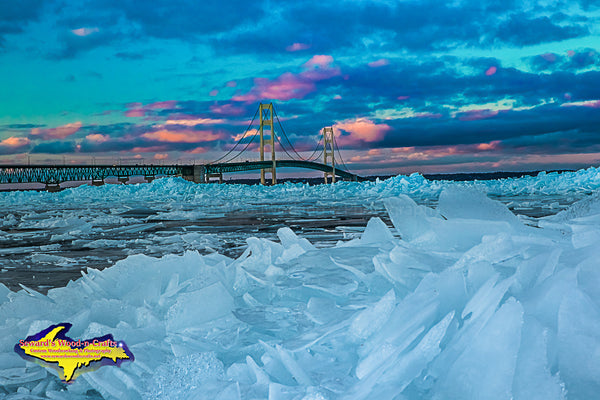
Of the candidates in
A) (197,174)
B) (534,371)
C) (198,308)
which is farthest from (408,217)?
(197,174)

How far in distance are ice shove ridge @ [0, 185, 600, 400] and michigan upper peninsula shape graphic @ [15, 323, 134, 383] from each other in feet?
0.10

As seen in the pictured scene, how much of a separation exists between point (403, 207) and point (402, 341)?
73cm

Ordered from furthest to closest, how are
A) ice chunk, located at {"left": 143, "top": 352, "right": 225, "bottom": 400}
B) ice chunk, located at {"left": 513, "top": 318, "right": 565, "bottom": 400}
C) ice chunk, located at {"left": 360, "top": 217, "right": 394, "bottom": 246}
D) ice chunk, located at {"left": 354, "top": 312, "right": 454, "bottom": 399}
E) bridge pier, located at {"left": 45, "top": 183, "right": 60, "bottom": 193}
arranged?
bridge pier, located at {"left": 45, "top": 183, "right": 60, "bottom": 193}, ice chunk, located at {"left": 360, "top": 217, "right": 394, "bottom": 246}, ice chunk, located at {"left": 143, "top": 352, "right": 225, "bottom": 400}, ice chunk, located at {"left": 354, "top": 312, "right": 454, "bottom": 399}, ice chunk, located at {"left": 513, "top": 318, "right": 565, "bottom": 400}

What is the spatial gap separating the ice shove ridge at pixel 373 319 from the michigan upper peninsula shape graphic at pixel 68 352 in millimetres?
32

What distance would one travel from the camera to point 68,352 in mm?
1348

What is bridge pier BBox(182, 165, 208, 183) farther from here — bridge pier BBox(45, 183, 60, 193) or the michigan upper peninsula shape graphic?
the michigan upper peninsula shape graphic

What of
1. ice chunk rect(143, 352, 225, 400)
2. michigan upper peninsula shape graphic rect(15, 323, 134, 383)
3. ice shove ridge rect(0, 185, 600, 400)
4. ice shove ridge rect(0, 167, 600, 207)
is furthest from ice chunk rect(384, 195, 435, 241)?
ice shove ridge rect(0, 167, 600, 207)

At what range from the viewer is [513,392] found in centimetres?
81

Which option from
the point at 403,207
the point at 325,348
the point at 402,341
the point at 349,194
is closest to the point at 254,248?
the point at 403,207

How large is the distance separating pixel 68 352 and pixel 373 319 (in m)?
0.84

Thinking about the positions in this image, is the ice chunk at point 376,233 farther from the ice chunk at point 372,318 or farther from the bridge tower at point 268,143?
the bridge tower at point 268,143

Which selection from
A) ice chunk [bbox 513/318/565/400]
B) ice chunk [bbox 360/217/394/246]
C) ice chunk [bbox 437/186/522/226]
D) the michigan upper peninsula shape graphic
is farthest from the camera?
ice chunk [bbox 360/217/394/246]

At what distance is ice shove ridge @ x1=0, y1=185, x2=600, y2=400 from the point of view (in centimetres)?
87

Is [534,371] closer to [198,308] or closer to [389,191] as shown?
[198,308]
